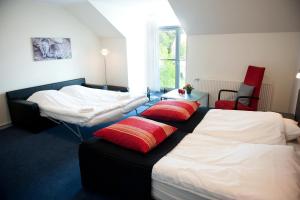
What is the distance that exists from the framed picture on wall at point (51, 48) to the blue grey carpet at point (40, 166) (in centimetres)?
159

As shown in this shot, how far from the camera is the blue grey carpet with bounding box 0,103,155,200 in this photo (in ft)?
7.23

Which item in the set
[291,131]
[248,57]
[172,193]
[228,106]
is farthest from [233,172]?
[248,57]

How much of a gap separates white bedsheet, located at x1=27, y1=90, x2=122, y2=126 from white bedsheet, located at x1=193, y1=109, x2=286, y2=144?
1.58 m

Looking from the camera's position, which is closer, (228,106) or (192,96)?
(228,106)

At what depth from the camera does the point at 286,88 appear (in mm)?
3928

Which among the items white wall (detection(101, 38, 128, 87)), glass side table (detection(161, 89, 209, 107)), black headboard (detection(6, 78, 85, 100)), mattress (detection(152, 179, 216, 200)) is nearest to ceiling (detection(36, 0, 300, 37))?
white wall (detection(101, 38, 128, 87))

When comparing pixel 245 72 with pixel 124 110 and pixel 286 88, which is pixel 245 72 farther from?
pixel 124 110

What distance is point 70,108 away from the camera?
3.43 m

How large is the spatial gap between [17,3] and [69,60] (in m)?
1.48

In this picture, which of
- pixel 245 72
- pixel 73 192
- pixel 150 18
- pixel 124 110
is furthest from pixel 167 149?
pixel 150 18

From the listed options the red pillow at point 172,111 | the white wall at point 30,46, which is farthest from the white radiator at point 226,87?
the white wall at point 30,46

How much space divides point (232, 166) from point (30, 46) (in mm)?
4268

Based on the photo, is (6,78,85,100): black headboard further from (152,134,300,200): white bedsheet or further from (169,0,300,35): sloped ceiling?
(152,134,300,200): white bedsheet

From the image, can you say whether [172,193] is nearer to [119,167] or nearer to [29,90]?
[119,167]
